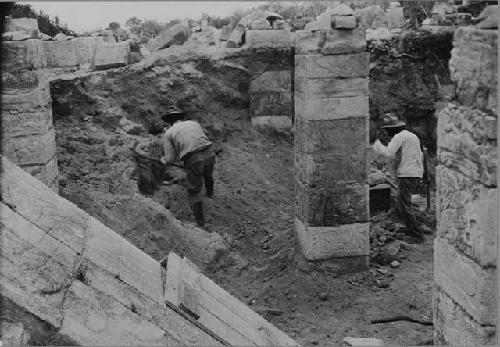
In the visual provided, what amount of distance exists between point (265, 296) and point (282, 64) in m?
4.55

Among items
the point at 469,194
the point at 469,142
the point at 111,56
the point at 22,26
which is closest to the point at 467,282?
the point at 469,194

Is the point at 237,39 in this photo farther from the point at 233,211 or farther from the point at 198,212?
the point at 198,212

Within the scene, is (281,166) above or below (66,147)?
below

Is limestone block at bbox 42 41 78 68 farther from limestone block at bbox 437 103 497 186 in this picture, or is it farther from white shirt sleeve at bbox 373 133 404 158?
limestone block at bbox 437 103 497 186

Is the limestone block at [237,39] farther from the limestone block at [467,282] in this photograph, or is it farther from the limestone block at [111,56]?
the limestone block at [467,282]

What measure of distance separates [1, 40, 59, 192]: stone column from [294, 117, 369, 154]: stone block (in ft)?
9.72

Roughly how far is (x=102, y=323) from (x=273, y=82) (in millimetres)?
7712

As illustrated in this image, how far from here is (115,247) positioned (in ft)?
12.8

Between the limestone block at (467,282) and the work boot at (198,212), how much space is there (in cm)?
467

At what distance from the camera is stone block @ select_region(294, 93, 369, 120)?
7.14m

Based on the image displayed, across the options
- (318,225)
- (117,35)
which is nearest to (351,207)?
(318,225)

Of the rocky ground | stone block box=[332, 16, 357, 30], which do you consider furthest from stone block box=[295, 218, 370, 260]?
stone block box=[332, 16, 357, 30]

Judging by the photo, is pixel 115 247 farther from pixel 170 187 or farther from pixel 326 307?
pixel 170 187

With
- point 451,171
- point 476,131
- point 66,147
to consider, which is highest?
point 476,131
